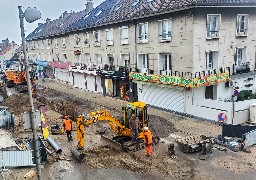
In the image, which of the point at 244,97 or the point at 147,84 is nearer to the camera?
the point at 244,97

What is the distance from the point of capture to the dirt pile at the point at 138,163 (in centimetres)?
1289

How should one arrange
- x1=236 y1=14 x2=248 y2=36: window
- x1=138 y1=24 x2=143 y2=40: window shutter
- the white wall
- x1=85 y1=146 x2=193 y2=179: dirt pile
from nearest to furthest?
x1=85 y1=146 x2=193 y2=179: dirt pile
x1=236 y1=14 x2=248 y2=36: window
the white wall
x1=138 y1=24 x2=143 y2=40: window shutter

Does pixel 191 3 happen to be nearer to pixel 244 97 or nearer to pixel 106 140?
pixel 244 97

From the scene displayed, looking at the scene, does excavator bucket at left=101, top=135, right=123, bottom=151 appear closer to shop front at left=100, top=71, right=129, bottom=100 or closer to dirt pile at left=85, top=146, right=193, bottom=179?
dirt pile at left=85, top=146, right=193, bottom=179

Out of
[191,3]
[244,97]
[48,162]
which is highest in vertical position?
[191,3]

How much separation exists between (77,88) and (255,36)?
24181mm

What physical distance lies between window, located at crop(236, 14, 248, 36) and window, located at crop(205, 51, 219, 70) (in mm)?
2895

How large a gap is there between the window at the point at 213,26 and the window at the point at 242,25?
91.5 inches

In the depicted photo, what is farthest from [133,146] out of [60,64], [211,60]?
[60,64]

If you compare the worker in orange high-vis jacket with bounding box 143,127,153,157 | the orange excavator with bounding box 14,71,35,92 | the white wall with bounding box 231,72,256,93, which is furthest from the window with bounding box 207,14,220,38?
the orange excavator with bounding box 14,71,35,92

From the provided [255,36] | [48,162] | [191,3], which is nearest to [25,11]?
[48,162]

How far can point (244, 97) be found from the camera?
2403 centimetres

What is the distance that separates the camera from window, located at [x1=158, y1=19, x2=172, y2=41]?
23328mm

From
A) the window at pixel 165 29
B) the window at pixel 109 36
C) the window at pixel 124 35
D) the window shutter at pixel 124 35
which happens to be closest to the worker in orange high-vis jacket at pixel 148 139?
the window at pixel 165 29
